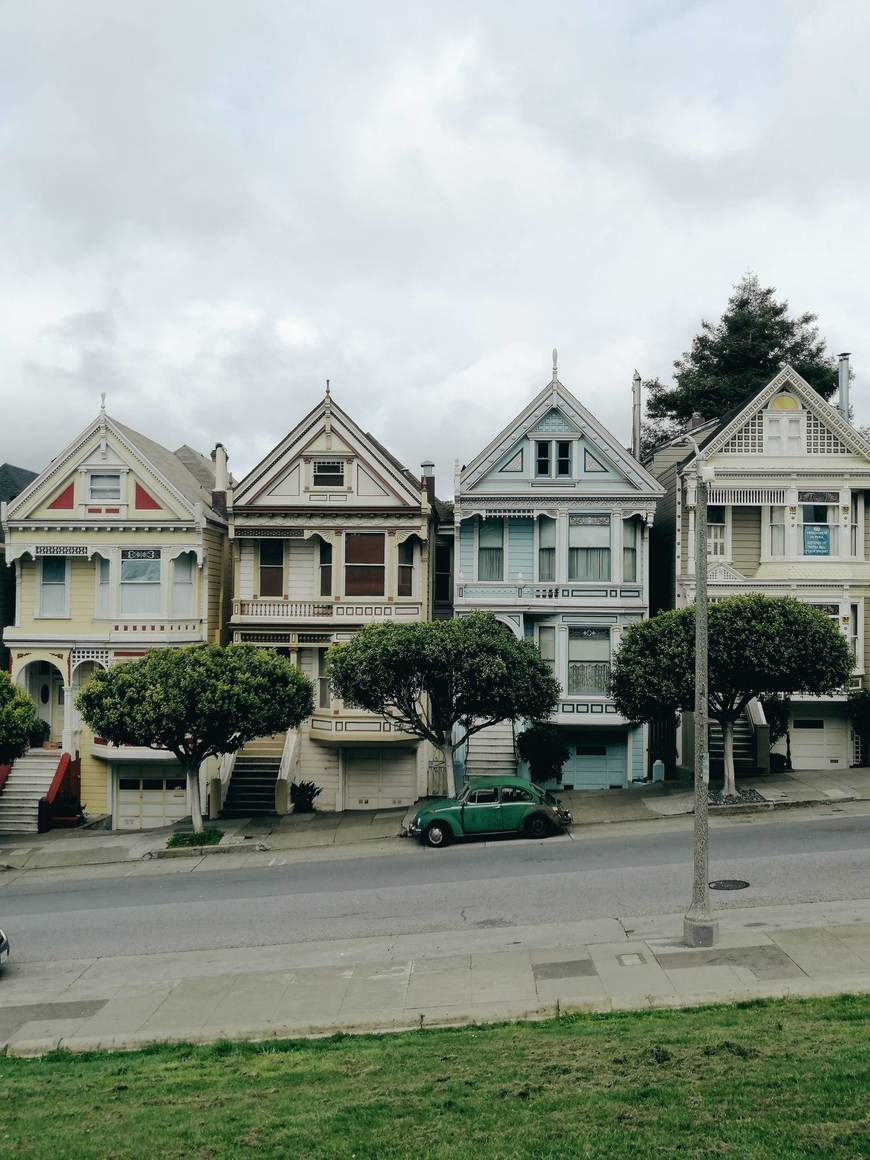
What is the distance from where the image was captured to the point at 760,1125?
941 cm

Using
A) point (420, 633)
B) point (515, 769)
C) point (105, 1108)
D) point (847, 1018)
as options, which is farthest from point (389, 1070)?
point (515, 769)

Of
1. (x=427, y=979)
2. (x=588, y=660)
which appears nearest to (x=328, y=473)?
(x=588, y=660)

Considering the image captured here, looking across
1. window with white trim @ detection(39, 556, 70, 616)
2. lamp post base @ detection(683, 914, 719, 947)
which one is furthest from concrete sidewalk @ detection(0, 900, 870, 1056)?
window with white trim @ detection(39, 556, 70, 616)

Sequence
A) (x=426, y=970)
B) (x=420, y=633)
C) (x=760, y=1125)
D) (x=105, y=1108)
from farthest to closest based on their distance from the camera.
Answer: (x=420, y=633), (x=426, y=970), (x=105, y=1108), (x=760, y=1125)

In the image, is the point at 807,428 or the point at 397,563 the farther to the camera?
the point at 397,563

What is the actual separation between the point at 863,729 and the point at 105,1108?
91.1ft

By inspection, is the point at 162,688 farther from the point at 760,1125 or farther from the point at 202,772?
the point at 760,1125

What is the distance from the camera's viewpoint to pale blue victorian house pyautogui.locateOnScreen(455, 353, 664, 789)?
34125 mm

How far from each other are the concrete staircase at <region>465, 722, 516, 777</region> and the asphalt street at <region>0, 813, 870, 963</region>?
758 cm

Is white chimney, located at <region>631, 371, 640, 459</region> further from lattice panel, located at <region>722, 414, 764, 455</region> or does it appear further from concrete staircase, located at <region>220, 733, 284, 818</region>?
concrete staircase, located at <region>220, 733, 284, 818</region>

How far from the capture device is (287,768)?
33.8 m

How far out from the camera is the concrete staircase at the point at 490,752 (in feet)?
112

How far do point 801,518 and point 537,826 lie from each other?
1444cm

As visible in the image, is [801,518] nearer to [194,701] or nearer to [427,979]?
[194,701]
